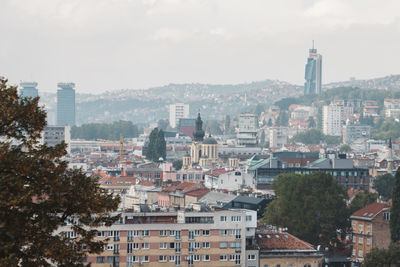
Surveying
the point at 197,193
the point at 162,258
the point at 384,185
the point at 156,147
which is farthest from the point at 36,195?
the point at 156,147

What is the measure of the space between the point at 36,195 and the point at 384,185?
85739 millimetres

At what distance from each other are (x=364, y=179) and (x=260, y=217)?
129ft

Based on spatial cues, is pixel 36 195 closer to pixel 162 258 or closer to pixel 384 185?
pixel 162 258

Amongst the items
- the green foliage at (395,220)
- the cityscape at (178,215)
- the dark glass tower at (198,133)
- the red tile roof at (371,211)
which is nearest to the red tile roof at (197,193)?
the cityscape at (178,215)

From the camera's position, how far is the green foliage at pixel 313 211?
66875mm

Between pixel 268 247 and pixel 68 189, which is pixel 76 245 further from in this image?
pixel 268 247

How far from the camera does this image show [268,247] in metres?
55.1

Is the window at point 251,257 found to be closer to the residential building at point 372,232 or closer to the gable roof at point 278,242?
the gable roof at point 278,242

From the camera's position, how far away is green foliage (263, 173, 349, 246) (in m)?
66.9

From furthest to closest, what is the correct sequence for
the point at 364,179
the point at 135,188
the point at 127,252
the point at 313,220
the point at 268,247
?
1. the point at 364,179
2. the point at 135,188
3. the point at 313,220
4. the point at 268,247
5. the point at 127,252

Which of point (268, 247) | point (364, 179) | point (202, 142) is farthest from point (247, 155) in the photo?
point (268, 247)

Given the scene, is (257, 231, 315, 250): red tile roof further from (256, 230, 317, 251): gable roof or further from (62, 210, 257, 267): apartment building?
(62, 210, 257, 267): apartment building

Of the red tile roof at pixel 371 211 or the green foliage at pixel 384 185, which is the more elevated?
the red tile roof at pixel 371 211

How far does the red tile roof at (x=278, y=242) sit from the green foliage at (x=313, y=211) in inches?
378
